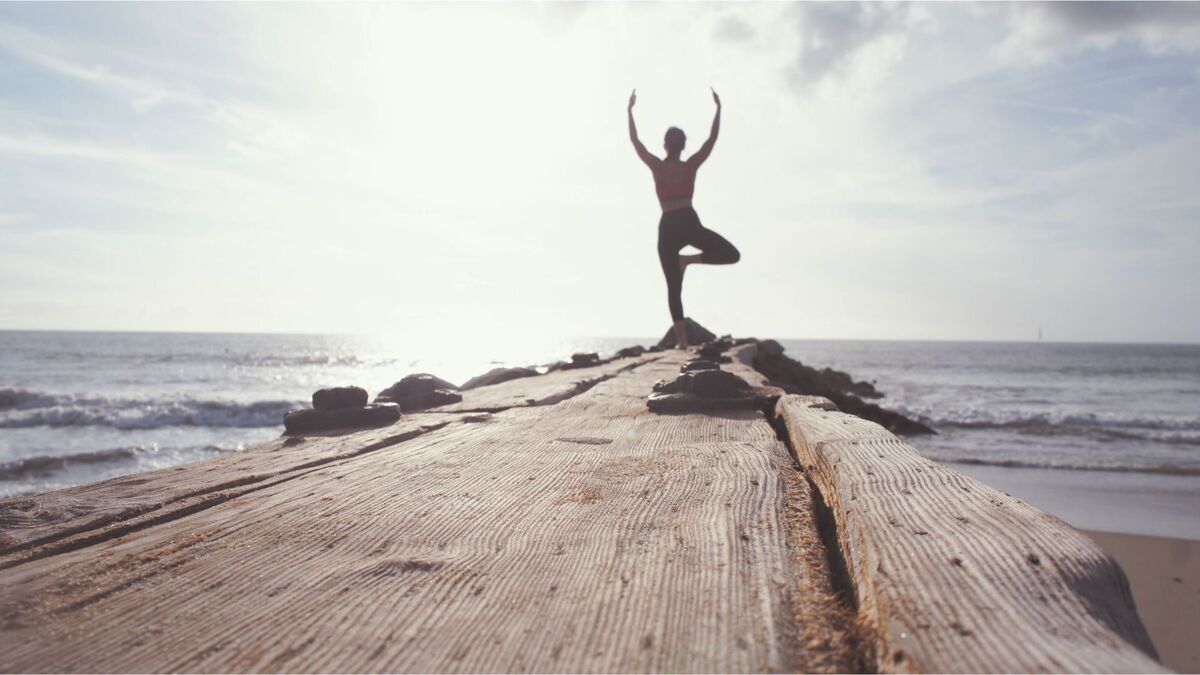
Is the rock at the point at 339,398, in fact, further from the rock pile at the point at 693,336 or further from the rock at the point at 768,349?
the rock at the point at 768,349

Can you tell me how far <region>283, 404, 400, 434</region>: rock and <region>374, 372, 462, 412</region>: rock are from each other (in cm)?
56

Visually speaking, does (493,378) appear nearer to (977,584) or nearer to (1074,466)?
(977,584)

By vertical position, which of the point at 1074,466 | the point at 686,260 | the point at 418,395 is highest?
the point at 686,260

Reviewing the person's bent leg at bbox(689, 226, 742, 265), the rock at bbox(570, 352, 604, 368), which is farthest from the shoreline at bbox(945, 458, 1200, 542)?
the rock at bbox(570, 352, 604, 368)

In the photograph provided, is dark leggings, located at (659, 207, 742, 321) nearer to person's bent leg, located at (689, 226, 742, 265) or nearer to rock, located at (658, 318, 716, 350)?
person's bent leg, located at (689, 226, 742, 265)

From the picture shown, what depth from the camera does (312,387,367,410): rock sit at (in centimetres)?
269

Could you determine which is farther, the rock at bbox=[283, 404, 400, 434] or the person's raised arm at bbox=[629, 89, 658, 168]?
the person's raised arm at bbox=[629, 89, 658, 168]

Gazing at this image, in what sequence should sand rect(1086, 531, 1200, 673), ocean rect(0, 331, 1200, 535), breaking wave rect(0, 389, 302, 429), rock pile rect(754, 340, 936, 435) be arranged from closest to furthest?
sand rect(1086, 531, 1200, 673) < rock pile rect(754, 340, 936, 435) < ocean rect(0, 331, 1200, 535) < breaking wave rect(0, 389, 302, 429)

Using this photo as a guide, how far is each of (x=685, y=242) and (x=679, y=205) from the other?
13.8 inches

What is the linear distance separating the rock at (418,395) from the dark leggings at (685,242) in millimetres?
3804

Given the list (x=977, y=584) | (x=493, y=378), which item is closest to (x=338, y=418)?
(x=977, y=584)

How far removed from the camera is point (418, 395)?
3307mm

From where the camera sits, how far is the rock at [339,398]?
2.69 metres

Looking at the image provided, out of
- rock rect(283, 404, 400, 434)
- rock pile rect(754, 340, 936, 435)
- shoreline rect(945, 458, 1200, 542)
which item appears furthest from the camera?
rock pile rect(754, 340, 936, 435)
